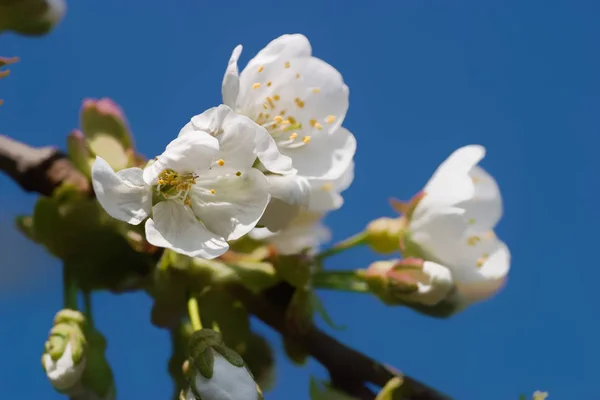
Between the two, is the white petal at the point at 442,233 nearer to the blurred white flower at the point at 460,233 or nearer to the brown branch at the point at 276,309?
the blurred white flower at the point at 460,233

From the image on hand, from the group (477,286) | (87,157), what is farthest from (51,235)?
(477,286)

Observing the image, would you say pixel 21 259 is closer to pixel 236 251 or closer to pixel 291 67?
pixel 236 251

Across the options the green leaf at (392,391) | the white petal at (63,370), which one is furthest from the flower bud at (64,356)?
the green leaf at (392,391)

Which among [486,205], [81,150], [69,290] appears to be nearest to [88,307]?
[69,290]

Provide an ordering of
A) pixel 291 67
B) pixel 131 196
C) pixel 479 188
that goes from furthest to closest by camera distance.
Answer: pixel 479 188
pixel 291 67
pixel 131 196

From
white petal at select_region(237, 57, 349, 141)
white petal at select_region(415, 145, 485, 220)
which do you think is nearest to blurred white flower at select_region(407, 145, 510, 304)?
white petal at select_region(415, 145, 485, 220)
